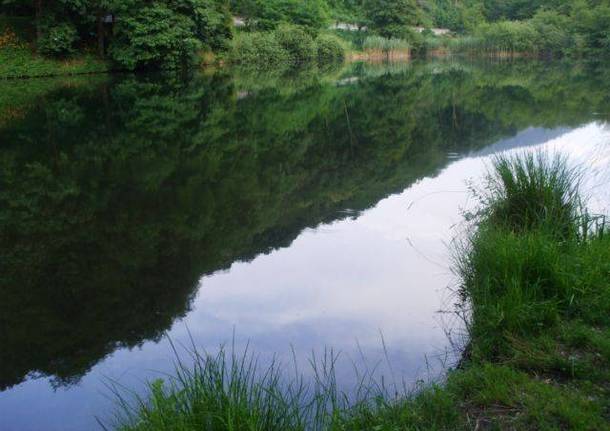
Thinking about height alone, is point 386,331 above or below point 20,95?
below

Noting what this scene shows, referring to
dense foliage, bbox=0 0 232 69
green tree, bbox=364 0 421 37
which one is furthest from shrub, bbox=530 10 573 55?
dense foliage, bbox=0 0 232 69

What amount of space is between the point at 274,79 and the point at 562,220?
76.6 ft

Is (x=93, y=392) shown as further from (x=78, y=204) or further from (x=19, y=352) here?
(x=78, y=204)

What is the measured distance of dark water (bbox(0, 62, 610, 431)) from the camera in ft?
14.3

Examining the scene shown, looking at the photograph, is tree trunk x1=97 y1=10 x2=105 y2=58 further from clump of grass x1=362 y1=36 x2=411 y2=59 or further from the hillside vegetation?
clump of grass x1=362 y1=36 x2=411 y2=59

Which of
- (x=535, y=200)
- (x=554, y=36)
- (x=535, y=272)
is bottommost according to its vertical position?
(x=535, y=272)

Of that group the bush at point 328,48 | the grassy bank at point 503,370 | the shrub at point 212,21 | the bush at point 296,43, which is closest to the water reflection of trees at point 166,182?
the grassy bank at point 503,370

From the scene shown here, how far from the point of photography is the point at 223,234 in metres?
7.05

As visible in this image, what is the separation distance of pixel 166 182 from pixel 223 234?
98.3 inches

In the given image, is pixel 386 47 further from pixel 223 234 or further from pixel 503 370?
pixel 503 370

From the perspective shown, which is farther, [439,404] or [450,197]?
[450,197]

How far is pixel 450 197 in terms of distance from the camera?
28.0 feet

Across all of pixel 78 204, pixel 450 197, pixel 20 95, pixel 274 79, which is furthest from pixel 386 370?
pixel 274 79

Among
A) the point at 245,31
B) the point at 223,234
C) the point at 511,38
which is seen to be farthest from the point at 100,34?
the point at 511,38
